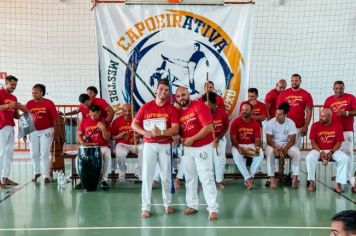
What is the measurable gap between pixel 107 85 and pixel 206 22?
2.13m

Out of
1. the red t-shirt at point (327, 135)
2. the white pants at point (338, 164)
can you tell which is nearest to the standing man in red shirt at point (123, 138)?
the white pants at point (338, 164)

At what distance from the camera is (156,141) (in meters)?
5.38

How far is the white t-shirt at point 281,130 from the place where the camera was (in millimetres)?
7293

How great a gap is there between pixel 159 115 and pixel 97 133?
2144 millimetres

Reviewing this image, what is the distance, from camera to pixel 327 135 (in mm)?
7074

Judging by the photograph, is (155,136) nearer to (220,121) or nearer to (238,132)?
(220,121)

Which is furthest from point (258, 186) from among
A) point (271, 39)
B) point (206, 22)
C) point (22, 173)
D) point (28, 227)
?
point (271, 39)

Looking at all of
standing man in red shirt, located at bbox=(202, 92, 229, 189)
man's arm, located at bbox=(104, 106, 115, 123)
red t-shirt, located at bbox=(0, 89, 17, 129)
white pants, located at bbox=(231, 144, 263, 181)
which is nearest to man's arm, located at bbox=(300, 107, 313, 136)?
white pants, located at bbox=(231, 144, 263, 181)

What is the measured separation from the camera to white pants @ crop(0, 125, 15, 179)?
7037mm

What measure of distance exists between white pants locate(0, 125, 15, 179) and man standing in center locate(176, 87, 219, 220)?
334 cm

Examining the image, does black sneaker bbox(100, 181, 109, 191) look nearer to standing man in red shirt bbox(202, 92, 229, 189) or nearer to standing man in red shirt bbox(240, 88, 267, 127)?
standing man in red shirt bbox(202, 92, 229, 189)

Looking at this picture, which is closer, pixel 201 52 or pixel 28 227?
pixel 28 227

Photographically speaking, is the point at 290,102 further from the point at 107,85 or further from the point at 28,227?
the point at 28,227

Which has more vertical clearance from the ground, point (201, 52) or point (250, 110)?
A: point (201, 52)
